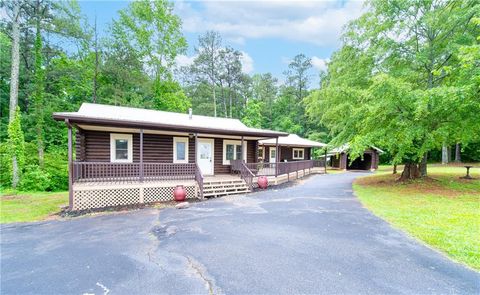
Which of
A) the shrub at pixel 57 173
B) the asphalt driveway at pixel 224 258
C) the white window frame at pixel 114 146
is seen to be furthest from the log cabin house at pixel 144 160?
the shrub at pixel 57 173

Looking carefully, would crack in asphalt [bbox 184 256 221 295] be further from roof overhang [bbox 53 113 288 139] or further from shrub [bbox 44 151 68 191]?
shrub [bbox 44 151 68 191]

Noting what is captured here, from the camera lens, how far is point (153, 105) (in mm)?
24062

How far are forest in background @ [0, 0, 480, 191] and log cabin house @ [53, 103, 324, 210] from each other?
15.3 ft

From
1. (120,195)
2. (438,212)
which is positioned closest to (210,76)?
(120,195)

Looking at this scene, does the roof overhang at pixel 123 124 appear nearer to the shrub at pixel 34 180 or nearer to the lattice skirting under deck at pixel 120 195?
the lattice skirting under deck at pixel 120 195

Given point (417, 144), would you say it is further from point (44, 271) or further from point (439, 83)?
point (44, 271)

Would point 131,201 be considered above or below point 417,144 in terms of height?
below

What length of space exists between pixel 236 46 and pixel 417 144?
28.7 metres

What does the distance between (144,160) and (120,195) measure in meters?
3.05

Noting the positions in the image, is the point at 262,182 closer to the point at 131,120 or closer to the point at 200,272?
the point at 131,120

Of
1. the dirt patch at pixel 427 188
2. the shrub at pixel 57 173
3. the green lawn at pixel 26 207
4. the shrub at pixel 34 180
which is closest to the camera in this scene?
the green lawn at pixel 26 207

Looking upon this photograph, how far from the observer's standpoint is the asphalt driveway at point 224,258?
3299 millimetres

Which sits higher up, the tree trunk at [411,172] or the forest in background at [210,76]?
the forest in background at [210,76]

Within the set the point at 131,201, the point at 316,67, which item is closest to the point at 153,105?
the point at 131,201
